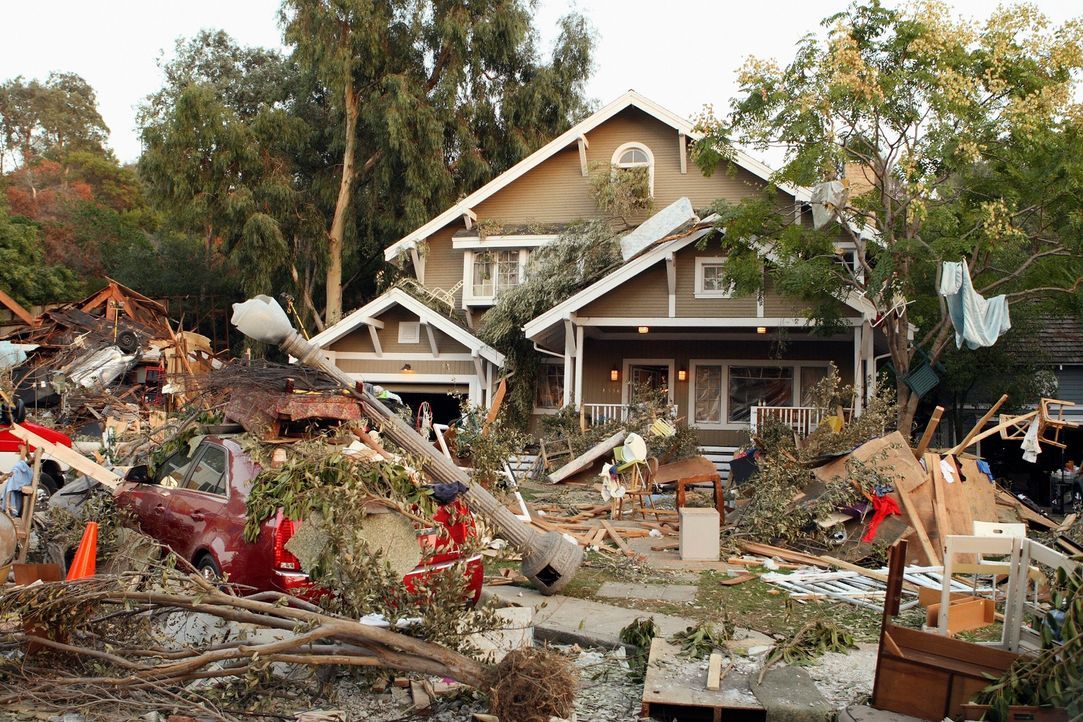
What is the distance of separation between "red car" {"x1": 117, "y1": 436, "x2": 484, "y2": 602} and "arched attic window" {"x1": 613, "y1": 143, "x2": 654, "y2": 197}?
54.1 feet

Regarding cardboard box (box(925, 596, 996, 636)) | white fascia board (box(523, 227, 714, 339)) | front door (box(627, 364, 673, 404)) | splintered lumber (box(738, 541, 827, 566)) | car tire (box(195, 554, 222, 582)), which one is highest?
white fascia board (box(523, 227, 714, 339))

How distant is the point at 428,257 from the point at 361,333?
2.66 m

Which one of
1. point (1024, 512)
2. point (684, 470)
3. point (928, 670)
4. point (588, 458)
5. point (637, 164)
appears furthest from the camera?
point (637, 164)

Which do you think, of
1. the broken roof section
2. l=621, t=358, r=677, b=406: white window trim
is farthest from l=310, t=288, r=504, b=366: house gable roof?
the broken roof section

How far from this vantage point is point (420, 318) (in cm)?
2280

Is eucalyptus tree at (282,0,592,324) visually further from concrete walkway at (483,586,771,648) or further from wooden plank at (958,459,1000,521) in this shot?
concrete walkway at (483,586,771,648)

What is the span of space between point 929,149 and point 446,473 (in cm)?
1132

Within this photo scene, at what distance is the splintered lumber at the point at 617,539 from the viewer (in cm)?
1093

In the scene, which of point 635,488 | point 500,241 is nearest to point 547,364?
point 500,241

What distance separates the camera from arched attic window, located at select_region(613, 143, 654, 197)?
22.6 metres

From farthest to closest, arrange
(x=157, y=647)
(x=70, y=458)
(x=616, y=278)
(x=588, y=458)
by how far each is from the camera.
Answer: (x=616, y=278)
(x=588, y=458)
(x=70, y=458)
(x=157, y=647)

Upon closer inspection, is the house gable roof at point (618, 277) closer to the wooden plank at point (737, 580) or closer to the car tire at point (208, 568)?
the wooden plank at point (737, 580)

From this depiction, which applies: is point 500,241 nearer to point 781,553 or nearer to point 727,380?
point 727,380

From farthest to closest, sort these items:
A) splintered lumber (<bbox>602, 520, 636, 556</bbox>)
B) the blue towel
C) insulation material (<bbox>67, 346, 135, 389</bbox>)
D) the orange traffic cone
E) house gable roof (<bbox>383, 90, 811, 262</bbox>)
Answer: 1. insulation material (<bbox>67, 346, 135, 389</bbox>)
2. house gable roof (<bbox>383, 90, 811, 262</bbox>)
3. the blue towel
4. splintered lumber (<bbox>602, 520, 636, 556</bbox>)
5. the orange traffic cone
